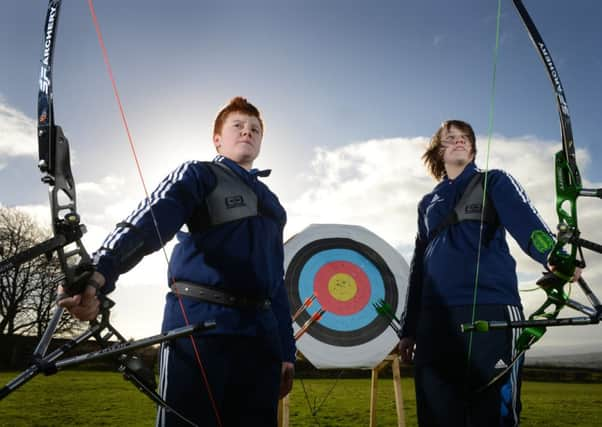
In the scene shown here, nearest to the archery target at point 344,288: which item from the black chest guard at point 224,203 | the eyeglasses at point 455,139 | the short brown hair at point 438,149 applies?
the short brown hair at point 438,149

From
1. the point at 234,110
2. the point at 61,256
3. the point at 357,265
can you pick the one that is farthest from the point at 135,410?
the point at 61,256

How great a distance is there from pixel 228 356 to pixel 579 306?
0.95 m

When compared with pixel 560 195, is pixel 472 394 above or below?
below

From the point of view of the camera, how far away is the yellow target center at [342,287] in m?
3.75

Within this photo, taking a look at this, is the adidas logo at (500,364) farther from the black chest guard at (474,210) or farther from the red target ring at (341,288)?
the red target ring at (341,288)

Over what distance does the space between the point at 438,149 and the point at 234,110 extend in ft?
2.86

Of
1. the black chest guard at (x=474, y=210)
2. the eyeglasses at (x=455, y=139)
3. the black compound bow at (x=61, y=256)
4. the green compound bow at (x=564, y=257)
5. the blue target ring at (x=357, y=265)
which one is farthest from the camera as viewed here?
the blue target ring at (x=357, y=265)

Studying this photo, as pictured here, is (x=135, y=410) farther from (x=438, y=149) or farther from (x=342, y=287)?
(x=438, y=149)

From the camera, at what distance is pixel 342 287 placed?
3.76m

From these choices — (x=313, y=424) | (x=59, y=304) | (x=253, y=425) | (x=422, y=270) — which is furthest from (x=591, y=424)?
(x=59, y=304)

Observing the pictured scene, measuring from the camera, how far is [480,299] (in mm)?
1599

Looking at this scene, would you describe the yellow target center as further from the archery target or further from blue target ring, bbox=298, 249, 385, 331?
blue target ring, bbox=298, 249, 385, 331

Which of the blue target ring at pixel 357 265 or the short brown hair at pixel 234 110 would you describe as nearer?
the short brown hair at pixel 234 110

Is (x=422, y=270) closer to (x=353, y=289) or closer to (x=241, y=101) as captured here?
(x=241, y=101)
